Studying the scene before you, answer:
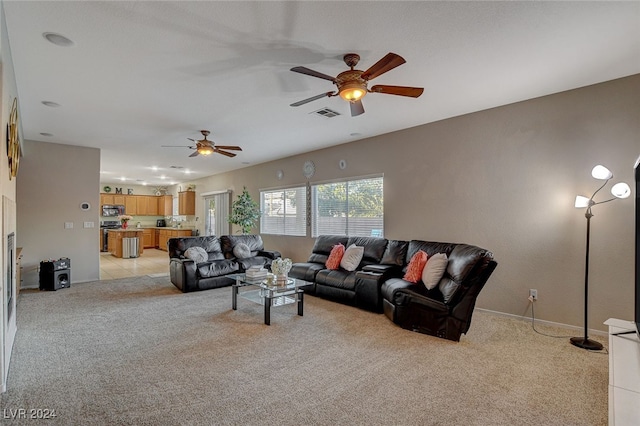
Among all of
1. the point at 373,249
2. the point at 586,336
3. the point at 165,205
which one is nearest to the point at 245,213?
the point at 373,249

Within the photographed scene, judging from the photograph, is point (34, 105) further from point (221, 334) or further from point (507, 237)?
point (507, 237)

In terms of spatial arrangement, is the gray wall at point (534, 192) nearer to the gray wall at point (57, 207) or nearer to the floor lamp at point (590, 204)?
the floor lamp at point (590, 204)

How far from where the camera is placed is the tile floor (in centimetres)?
710

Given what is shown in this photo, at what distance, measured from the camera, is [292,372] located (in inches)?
101

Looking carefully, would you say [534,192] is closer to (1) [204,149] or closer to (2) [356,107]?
(2) [356,107]

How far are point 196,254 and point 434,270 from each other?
158 inches

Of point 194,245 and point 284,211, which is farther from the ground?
point 284,211

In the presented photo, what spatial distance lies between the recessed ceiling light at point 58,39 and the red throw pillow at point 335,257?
4.05 m

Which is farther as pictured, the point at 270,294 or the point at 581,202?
the point at 270,294

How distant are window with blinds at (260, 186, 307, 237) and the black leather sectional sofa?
150 centimetres

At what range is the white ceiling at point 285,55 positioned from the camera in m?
2.24

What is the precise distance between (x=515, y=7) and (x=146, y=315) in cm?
494

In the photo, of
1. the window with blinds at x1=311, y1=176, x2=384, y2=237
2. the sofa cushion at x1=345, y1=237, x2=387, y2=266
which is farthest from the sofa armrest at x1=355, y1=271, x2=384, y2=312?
the window with blinds at x1=311, y1=176, x2=384, y2=237

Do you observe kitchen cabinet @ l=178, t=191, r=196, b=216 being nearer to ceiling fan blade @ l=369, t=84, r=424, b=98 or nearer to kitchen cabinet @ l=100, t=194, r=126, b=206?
kitchen cabinet @ l=100, t=194, r=126, b=206
